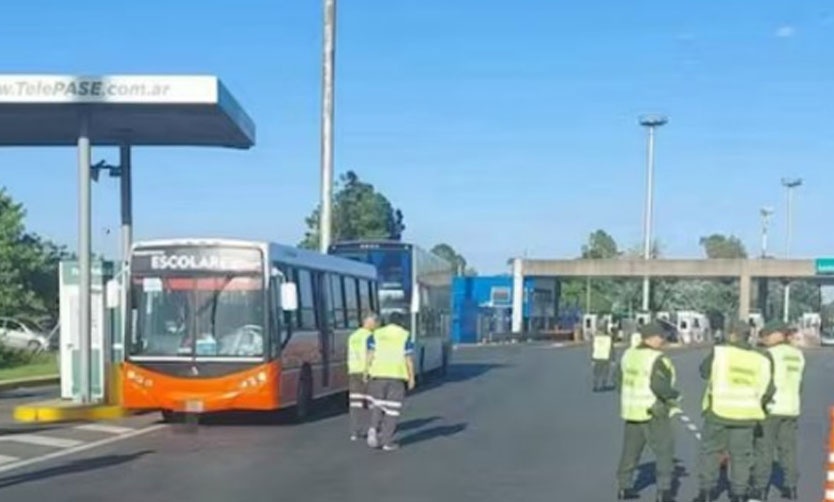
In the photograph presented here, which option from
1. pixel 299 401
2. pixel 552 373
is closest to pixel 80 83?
pixel 299 401

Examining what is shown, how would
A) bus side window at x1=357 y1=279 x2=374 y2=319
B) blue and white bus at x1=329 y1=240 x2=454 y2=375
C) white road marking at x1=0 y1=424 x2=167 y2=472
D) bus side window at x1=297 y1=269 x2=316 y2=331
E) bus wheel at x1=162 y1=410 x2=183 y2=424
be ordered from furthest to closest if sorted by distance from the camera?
blue and white bus at x1=329 y1=240 x2=454 y2=375 → bus side window at x1=357 y1=279 x2=374 y2=319 → bus side window at x1=297 y1=269 x2=316 y2=331 → bus wheel at x1=162 y1=410 x2=183 y2=424 → white road marking at x1=0 y1=424 x2=167 y2=472

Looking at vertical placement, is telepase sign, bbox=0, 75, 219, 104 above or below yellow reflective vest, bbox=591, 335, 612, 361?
above

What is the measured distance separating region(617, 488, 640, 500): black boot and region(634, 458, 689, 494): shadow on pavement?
436 mm

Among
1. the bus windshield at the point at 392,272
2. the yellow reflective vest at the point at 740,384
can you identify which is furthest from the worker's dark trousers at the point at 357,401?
the bus windshield at the point at 392,272

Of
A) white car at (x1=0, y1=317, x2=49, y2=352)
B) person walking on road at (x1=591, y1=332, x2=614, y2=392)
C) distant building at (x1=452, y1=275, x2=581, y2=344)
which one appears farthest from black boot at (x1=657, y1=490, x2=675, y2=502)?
distant building at (x1=452, y1=275, x2=581, y2=344)

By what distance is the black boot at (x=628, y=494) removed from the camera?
13.5 meters

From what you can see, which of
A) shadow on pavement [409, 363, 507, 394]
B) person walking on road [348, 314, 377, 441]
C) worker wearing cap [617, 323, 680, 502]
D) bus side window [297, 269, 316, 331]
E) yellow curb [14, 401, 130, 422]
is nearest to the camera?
worker wearing cap [617, 323, 680, 502]

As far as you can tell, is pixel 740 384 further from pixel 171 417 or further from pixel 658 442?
pixel 171 417

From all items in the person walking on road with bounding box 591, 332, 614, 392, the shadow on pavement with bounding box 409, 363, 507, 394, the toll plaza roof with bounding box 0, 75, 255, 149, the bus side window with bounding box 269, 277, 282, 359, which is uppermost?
the toll plaza roof with bounding box 0, 75, 255, 149

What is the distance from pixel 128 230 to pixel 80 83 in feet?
15.8

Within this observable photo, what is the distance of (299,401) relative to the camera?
74.4ft

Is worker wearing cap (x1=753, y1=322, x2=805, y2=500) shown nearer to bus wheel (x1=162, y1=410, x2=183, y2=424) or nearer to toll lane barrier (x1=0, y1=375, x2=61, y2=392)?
bus wheel (x1=162, y1=410, x2=183, y2=424)

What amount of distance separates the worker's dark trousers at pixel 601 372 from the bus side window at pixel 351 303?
26.5 feet

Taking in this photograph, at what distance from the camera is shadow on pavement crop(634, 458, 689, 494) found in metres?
14.5
